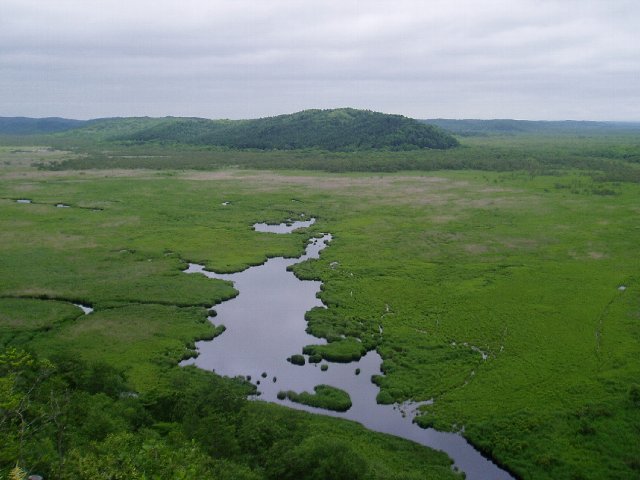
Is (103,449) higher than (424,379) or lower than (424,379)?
higher

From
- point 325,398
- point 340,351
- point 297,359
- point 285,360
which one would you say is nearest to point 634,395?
point 325,398

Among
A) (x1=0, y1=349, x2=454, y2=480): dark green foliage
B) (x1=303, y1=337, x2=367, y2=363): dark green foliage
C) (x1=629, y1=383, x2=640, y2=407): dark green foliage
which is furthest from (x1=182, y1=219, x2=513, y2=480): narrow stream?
(x1=629, y1=383, x2=640, y2=407): dark green foliage

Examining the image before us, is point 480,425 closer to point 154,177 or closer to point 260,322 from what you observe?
point 260,322

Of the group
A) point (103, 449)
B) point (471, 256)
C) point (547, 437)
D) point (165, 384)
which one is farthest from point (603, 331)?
point (103, 449)

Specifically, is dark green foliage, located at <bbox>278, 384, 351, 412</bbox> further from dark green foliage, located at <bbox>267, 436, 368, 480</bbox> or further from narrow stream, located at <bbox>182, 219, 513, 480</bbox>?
dark green foliage, located at <bbox>267, 436, 368, 480</bbox>

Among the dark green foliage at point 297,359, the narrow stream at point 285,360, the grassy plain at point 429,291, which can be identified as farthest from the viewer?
the dark green foliage at point 297,359

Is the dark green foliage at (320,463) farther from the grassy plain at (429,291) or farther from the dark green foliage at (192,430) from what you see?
the grassy plain at (429,291)

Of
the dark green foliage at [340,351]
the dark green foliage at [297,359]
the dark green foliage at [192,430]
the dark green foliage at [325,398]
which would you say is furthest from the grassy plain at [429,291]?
the dark green foliage at [192,430]
